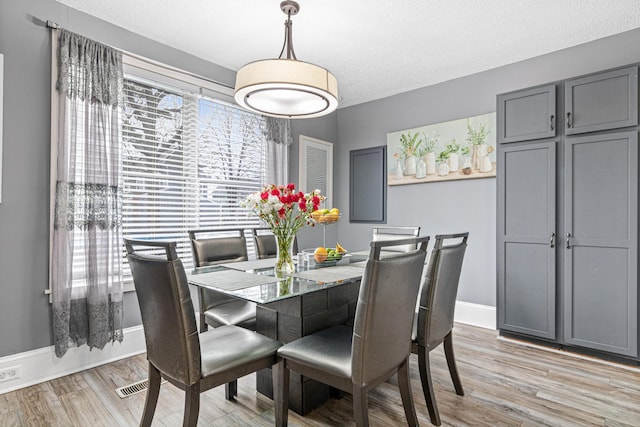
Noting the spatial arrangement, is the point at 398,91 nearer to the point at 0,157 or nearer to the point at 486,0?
the point at 486,0

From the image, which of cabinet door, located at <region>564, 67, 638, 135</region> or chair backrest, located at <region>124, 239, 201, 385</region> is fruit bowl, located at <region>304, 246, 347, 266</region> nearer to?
chair backrest, located at <region>124, 239, 201, 385</region>

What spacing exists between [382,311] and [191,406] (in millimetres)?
900

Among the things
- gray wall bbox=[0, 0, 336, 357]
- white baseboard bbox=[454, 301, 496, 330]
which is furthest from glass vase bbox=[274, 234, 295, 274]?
white baseboard bbox=[454, 301, 496, 330]

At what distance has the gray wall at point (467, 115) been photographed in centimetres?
310

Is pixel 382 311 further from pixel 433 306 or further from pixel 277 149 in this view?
pixel 277 149

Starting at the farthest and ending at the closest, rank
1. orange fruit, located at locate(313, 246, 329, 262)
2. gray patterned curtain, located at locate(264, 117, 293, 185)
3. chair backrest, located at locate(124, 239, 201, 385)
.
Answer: gray patterned curtain, located at locate(264, 117, 293, 185)
orange fruit, located at locate(313, 246, 329, 262)
chair backrest, located at locate(124, 239, 201, 385)

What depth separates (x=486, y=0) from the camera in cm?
247

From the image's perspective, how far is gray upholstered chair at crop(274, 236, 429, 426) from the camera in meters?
1.45

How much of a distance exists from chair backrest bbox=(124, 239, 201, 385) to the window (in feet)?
5.22

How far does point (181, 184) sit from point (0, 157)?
1.28m

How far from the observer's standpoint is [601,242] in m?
2.68

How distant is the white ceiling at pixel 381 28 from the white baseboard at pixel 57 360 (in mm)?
2508

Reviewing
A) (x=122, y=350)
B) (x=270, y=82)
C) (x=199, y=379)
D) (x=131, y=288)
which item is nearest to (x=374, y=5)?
(x=270, y=82)

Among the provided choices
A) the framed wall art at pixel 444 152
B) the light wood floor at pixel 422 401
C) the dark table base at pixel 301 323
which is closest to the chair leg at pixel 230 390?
the light wood floor at pixel 422 401
